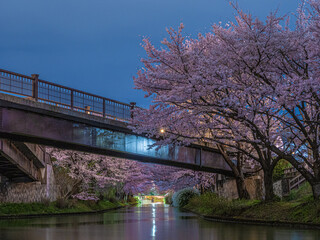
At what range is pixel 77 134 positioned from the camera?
1060 inches

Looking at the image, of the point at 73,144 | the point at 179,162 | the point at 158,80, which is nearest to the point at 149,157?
the point at 179,162

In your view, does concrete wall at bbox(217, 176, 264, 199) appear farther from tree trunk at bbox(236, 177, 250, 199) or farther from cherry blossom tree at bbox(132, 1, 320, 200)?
cherry blossom tree at bbox(132, 1, 320, 200)

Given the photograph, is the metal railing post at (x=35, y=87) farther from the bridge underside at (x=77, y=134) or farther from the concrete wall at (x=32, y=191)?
the concrete wall at (x=32, y=191)

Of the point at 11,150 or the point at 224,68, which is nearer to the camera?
the point at 224,68

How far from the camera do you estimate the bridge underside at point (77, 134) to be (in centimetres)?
2361

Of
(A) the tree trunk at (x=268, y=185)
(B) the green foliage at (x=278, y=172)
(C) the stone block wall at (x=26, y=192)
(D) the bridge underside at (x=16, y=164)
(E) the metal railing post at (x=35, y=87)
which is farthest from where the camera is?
(B) the green foliage at (x=278, y=172)

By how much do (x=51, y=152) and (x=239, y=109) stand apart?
3109cm

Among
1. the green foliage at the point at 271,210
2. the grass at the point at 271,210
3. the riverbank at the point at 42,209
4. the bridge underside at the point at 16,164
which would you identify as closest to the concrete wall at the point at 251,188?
the grass at the point at 271,210

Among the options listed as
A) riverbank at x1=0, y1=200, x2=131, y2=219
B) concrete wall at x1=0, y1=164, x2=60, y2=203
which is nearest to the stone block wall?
concrete wall at x1=0, y1=164, x2=60, y2=203

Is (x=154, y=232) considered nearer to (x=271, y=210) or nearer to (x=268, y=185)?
(x=271, y=210)

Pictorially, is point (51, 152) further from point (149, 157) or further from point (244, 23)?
point (244, 23)

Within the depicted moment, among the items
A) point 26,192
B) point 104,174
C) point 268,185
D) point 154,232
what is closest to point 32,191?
point 26,192

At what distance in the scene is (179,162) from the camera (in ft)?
115

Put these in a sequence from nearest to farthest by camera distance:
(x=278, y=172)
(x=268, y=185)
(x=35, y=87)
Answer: (x=35, y=87)
(x=268, y=185)
(x=278, y=172)
